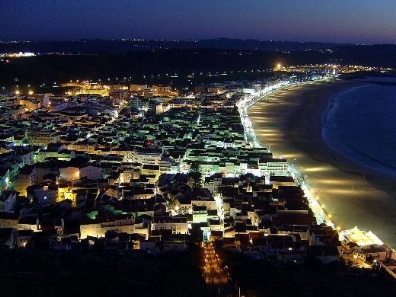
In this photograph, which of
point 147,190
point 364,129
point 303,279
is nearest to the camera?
point 303,279

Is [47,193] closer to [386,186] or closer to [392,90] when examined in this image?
[386,186]

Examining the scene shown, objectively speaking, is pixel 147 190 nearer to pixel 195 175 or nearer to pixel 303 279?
pixel 195 175

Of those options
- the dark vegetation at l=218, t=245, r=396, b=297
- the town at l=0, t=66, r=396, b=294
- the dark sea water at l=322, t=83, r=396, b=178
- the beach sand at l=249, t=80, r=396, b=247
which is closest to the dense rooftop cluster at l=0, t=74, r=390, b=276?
the town at l=0, t=66, r=396, b=294

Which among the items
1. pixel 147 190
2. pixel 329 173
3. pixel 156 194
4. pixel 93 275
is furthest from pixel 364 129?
pixel 93 275

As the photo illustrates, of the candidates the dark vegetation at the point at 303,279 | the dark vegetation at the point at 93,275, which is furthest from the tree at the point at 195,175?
the dark vegetation at the point at 93,275

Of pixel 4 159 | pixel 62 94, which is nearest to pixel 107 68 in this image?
pixel 62 94

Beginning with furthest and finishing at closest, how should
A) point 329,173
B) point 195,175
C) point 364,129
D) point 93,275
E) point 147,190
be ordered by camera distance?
point 364,129
point 329,173
point 195,175
point 147,190
point 93,275

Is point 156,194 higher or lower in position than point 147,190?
lower
